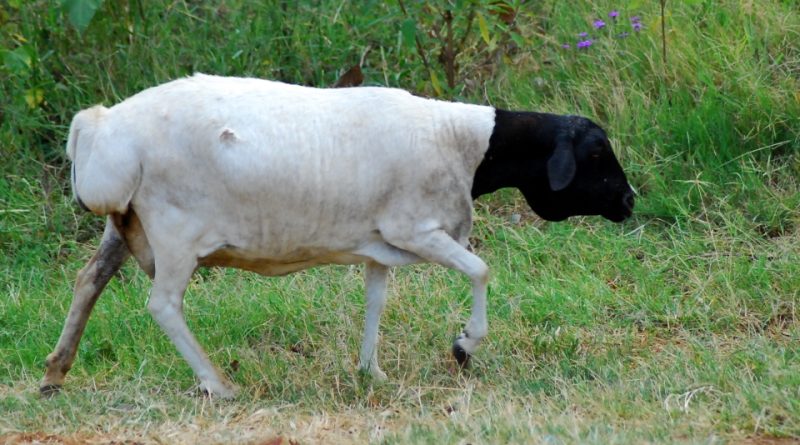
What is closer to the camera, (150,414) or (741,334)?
(150,414)

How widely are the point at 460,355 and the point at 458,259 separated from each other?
0.43m

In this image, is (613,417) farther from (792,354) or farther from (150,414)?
(150,414)

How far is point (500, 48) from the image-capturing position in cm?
885

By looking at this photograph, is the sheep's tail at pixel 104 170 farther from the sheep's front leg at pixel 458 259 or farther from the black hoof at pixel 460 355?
the black hoof at pixel 460 355

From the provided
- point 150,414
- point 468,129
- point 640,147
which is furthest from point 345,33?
point 150,414

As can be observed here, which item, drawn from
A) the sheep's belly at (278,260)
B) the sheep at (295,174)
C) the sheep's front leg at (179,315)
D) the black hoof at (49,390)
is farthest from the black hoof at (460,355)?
the black hoof at (49,390)

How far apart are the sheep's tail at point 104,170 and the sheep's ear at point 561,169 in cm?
174

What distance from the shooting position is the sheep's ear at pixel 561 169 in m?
5.88

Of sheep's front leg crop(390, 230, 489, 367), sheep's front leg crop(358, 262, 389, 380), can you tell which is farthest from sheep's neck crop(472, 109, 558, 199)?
sheep's front leg crop(358, 262, 389, 380)

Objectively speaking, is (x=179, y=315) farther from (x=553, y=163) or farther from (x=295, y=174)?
(x=553, y=163)

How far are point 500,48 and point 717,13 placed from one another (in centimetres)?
137

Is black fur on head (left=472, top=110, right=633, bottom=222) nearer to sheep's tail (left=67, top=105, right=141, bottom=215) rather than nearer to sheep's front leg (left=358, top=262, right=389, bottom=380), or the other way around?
sheep's front leg (left=358, top=262, right=389, bottom=380)

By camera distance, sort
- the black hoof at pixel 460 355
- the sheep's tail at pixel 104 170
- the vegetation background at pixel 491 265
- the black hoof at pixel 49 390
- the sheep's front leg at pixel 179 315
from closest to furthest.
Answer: the vegetation background at pixel 491 265, the sheep's tail at pixel 104 170, the sheep's front leg at pixel 179 315, the black hoof at pixel 460 355, the black hoof at pixel 49 390

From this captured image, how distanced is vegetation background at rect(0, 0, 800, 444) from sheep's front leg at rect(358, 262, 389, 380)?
0.48 feet
